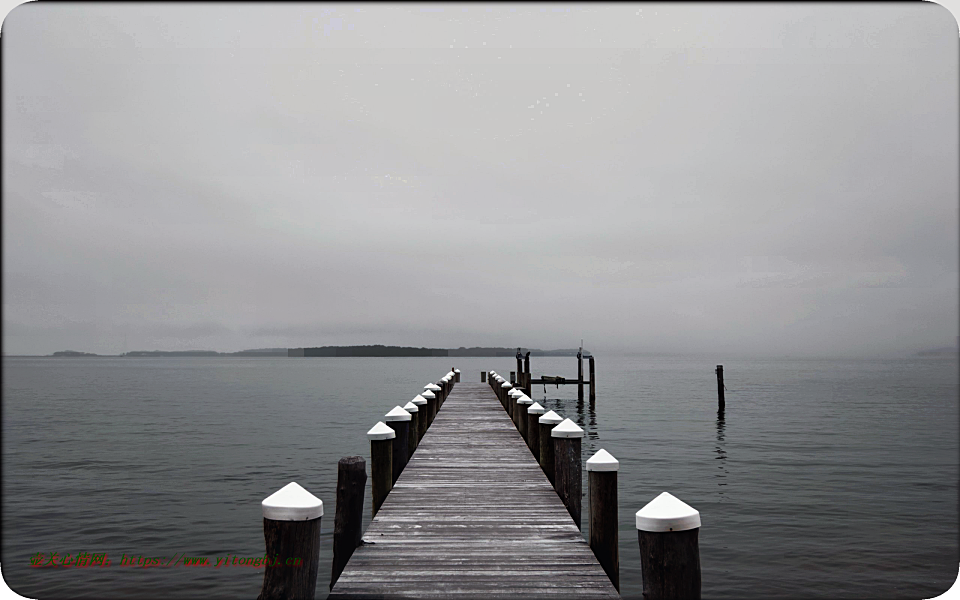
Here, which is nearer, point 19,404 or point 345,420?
point 345,420

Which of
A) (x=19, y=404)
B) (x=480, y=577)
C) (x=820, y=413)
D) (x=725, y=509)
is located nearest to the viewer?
(x=480, y=577)

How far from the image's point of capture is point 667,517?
418 cm

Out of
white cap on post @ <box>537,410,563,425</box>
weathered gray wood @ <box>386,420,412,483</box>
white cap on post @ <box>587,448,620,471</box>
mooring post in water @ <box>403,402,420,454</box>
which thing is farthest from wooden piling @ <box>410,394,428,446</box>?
white cap on post @ <box>587,448,620,471</box>

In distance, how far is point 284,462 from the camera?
22047 millimetres

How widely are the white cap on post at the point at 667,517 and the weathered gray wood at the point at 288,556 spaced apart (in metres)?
2.31

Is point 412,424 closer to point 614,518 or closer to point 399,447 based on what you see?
point 399,447

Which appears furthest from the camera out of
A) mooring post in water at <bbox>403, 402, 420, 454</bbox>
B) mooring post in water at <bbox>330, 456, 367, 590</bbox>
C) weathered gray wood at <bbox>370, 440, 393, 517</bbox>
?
mooring post in water at <bbox>403, 402, 420, 454</bbox>

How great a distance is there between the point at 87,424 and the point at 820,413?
44.0 m

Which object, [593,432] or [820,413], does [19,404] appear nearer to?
[593,432]

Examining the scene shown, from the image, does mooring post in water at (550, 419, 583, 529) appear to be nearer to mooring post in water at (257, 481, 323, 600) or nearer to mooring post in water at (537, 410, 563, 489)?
mooring post in water at (537, 410, 563, 489)

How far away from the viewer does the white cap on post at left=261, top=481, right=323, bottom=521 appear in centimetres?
457

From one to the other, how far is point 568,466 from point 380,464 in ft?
7.85

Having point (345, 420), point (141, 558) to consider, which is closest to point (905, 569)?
point (141, 558)

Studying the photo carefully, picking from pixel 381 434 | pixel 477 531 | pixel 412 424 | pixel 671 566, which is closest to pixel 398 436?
pixel 381 434
